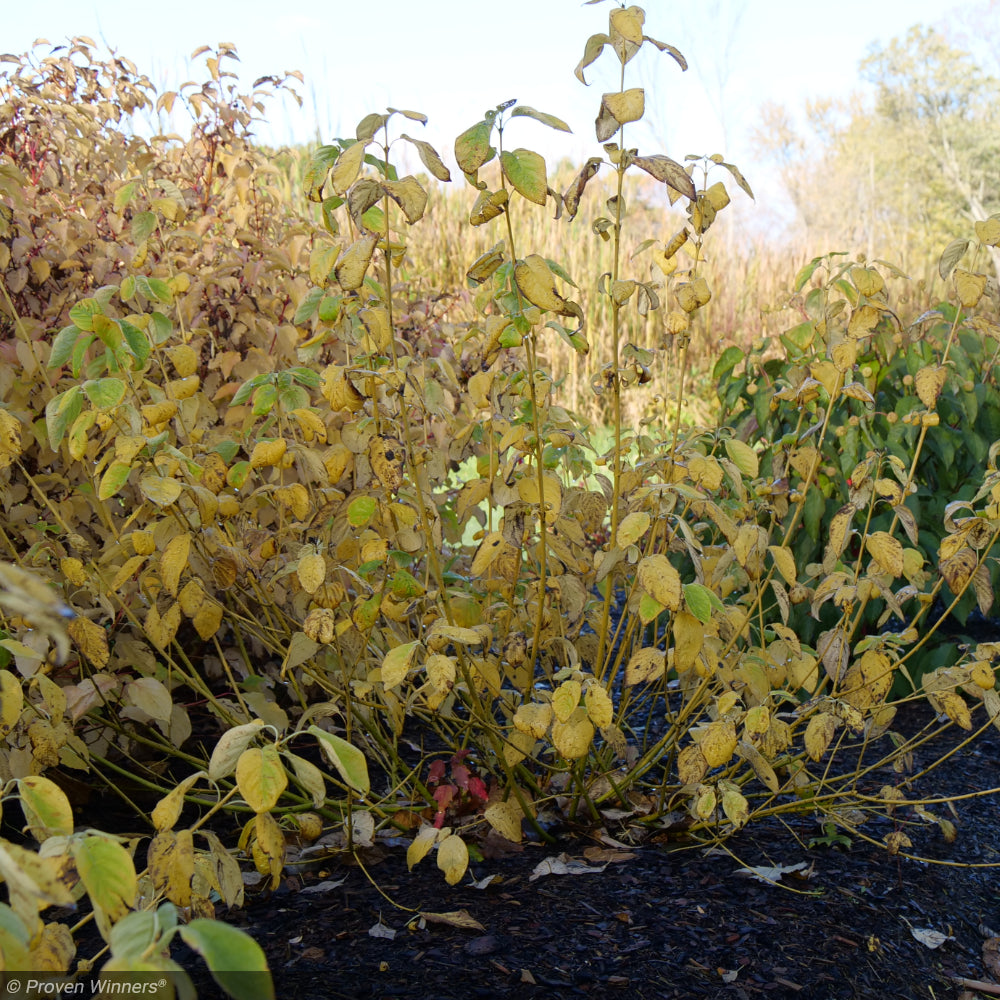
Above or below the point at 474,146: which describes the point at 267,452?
below

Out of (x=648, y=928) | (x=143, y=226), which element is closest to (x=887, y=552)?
(x=648, y=928)

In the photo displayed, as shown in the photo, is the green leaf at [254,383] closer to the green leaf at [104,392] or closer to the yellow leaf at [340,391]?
the yellow leaf at [340,391]

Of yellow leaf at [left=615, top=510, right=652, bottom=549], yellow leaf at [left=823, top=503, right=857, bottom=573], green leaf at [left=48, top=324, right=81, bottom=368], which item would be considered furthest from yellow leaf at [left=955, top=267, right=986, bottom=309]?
green leaf at [left=48, top=324, right=81, bottom=368]

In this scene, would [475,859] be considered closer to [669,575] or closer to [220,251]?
[669,575]

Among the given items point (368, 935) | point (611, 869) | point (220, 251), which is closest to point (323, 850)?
point (368, 935)

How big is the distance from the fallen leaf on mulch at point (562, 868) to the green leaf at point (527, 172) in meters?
1.25

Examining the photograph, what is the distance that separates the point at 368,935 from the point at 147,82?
2.94 metres

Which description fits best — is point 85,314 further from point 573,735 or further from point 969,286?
point 969,286

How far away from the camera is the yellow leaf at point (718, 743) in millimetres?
1553

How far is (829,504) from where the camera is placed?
2.84 metres

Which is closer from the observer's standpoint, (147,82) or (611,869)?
(611,869)

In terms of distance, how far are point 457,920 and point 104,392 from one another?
1065 millimetres

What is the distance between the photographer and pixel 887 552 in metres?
1.74

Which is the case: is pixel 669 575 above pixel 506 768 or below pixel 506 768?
above
